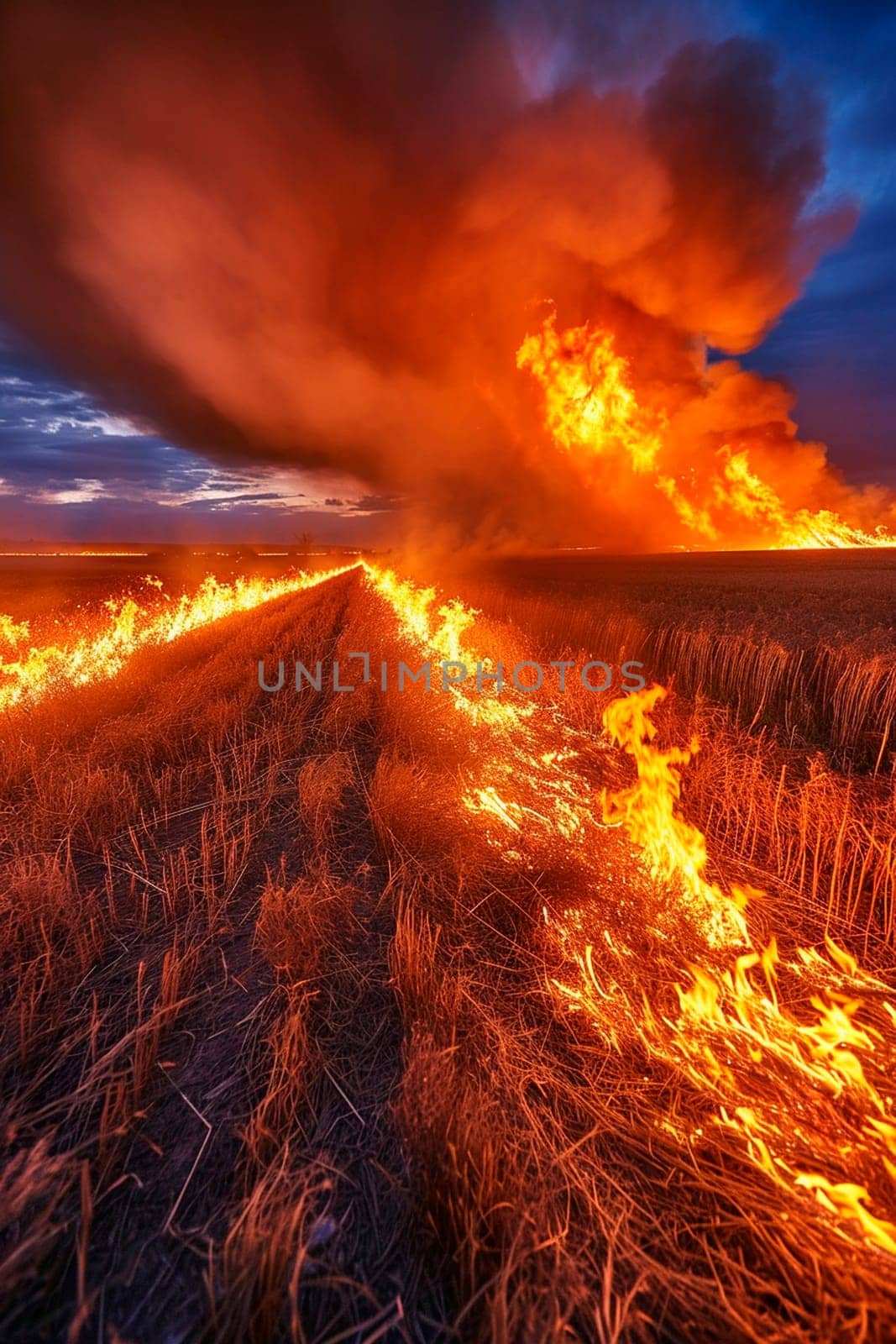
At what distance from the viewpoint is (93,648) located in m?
12.9

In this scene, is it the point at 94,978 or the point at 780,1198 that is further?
the point at 94,978

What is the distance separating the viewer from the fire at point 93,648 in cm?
911

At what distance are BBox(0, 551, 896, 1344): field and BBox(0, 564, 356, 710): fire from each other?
3071 mm

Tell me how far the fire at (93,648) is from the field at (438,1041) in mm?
3071

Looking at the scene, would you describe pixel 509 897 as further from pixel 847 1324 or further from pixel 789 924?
pixel 847 1324

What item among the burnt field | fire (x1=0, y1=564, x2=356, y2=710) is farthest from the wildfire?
fire (x1=0, y1=564, x2=356, y2=710)

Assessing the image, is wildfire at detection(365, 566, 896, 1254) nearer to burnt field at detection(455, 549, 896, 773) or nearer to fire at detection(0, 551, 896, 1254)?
fire at detection(0, 551, 896, 1254)

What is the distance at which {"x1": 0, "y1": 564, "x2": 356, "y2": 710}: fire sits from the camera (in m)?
9.11

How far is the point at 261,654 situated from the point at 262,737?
5156 mm

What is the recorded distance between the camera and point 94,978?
2.95 metres

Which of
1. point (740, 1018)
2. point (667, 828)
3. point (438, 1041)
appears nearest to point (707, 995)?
point (740, 1018)

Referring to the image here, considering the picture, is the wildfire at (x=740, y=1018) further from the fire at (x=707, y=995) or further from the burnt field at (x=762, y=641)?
the burnt field at (x=762, y=641)

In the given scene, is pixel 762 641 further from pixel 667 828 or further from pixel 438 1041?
pixel 438 1041

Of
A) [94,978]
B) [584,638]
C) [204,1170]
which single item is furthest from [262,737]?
[584,638]
